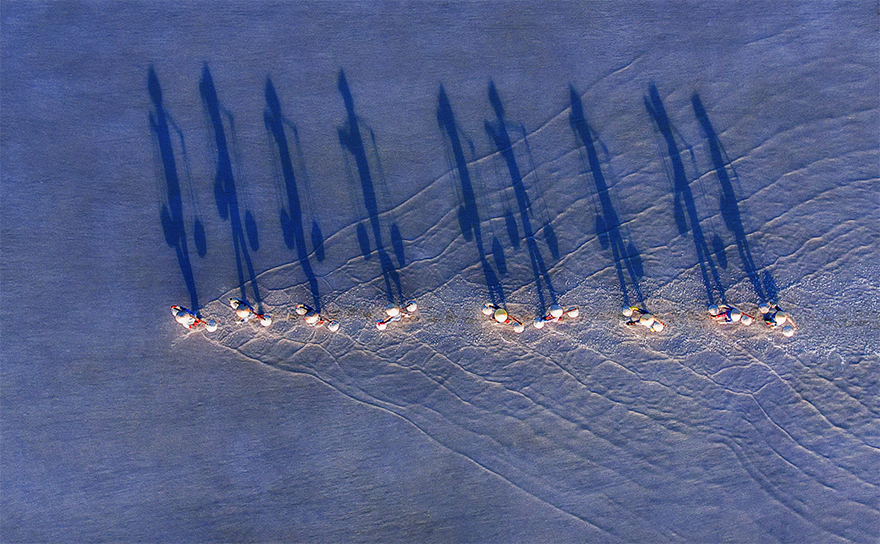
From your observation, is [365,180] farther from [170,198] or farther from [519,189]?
[170,198]

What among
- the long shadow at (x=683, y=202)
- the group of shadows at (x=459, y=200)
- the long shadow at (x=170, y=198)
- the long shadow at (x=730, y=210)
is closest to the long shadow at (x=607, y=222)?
the group of shadows at (x=459, y=200)

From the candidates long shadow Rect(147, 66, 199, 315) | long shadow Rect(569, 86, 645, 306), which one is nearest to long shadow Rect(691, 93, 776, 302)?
long shadow Rect(569, 86, 645, 306)

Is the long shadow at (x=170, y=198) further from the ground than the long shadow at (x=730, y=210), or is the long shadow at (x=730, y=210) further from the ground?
the long shadow at (x=170, y=198)

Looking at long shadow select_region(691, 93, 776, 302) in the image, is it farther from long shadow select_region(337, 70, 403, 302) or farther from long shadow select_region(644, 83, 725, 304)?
long shadow select_region(337, 70, 403, 302)

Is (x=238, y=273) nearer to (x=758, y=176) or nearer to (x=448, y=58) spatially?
(x=448, y=58)

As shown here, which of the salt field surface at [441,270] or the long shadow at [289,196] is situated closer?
the salt field surface at [441,270]

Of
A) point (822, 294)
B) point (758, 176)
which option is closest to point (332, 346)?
point (758, 176)

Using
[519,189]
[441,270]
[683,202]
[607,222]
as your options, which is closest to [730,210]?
[683,202]

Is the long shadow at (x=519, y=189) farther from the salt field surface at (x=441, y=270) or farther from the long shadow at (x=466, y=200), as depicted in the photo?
the long shadow at (x=466, y=200)
